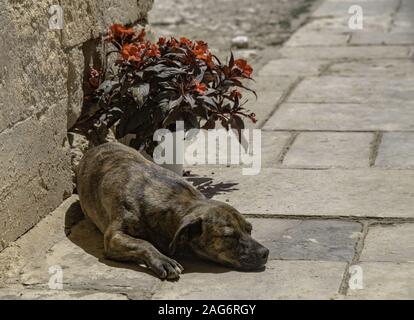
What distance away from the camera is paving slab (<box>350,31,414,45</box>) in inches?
422

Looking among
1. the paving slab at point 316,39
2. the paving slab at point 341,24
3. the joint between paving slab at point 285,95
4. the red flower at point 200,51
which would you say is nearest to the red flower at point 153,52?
the red flower at point 200,51

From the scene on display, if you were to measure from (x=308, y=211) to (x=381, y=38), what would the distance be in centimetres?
568

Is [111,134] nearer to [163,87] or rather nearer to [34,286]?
[163,87]

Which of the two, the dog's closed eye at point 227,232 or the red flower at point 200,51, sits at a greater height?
the red flower at point 200,51

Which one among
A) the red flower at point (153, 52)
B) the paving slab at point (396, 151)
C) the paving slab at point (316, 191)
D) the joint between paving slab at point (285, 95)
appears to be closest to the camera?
the paving slab at point (316, 191)

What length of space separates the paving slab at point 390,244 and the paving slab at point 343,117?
2.17m

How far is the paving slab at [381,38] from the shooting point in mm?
10722

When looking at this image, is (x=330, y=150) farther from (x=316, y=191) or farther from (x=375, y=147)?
(x=316, y=191)

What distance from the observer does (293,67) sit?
9805mm

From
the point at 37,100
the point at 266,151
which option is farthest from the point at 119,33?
the point at 266,151

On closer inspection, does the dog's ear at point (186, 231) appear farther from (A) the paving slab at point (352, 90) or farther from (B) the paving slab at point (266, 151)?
(A) the paving slab at point (352, 90)

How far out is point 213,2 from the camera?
1339 cm

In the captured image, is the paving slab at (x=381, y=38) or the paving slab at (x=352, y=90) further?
the paving slab at (x=381, y=38)

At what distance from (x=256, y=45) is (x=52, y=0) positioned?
543 centimetres
